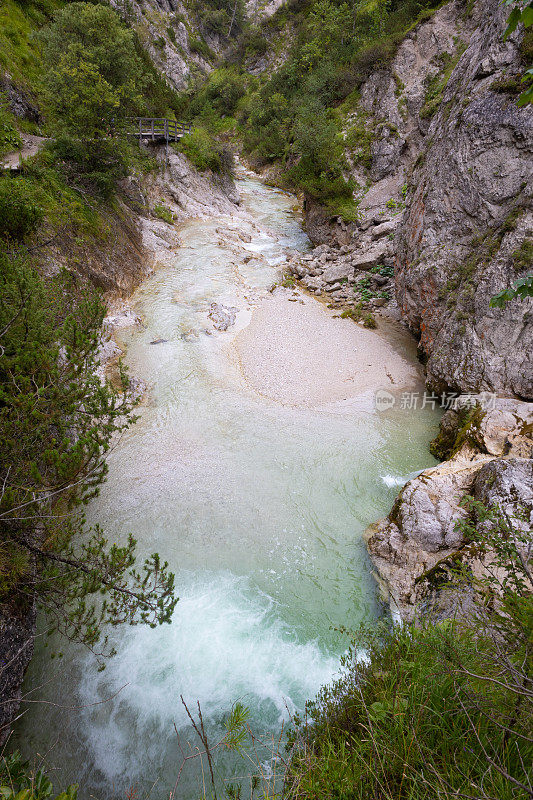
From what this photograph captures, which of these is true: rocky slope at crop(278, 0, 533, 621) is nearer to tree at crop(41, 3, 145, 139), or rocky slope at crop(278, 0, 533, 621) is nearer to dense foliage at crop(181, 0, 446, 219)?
dense foliage at crop(181, 0, 446, 219)

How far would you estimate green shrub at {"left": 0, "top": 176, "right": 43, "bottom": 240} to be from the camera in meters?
7.39

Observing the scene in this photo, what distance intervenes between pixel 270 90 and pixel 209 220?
26.3 meters

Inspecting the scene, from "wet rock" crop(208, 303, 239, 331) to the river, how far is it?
0.52 meters

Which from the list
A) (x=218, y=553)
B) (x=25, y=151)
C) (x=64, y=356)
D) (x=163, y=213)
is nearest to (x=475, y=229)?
(x=218, y=553)

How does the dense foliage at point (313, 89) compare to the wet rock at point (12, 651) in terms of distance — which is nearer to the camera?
the wet rock at point (12, 651)

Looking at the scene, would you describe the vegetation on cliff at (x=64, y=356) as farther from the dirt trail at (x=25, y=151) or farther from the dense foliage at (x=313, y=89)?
the dense foliage at (x=313, y=89)

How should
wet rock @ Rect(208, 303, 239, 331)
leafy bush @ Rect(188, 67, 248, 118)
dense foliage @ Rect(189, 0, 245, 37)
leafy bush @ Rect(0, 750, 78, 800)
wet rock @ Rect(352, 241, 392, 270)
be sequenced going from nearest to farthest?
1. leafy bush @ Rect(0, 750, 78, 800)
2. wet rock @ Rect(208, 303, 239, 331)
3. wet rock @ Rect(352, 241, 392, 270)
4. leafy bush @ Rect(188, 67, 248, 118)
5. dense foliage @ Rect(189, 0, 245, 37)

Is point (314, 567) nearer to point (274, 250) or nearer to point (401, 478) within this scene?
point (401, 478)

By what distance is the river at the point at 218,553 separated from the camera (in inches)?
171

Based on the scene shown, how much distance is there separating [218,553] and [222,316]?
29.9 ft

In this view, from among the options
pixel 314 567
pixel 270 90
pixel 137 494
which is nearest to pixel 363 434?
pixel 314 567

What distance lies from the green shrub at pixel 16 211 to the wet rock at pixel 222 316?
6.12 metres

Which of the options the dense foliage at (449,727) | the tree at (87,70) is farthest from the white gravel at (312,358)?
the tree at (87,70)

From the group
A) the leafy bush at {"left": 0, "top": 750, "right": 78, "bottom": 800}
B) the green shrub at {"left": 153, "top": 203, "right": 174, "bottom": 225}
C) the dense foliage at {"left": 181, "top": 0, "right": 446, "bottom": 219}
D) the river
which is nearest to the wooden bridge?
the green shrub at {"left": 153, "top": 203, "right": 174, "bottom": 225}
